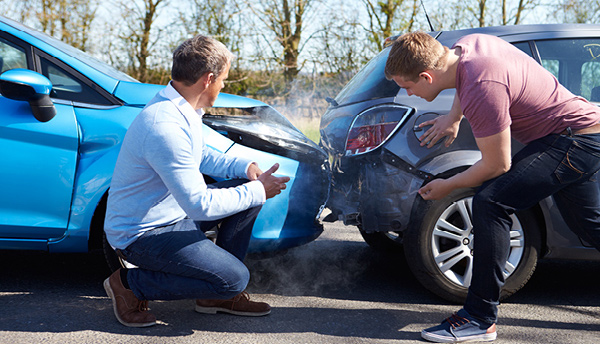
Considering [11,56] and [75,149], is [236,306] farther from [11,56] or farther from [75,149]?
[11,56]

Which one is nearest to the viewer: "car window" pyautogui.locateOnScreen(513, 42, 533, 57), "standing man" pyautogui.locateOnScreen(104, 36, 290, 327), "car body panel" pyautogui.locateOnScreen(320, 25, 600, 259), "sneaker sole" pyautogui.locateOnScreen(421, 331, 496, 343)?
"standing man" pyautogui.locateOnScreen(104, 36, 290, 327)

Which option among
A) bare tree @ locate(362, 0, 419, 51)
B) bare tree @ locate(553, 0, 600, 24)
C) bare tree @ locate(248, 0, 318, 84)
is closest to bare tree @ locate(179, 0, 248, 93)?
bare tree @ locate(248, 0, 318, 84)

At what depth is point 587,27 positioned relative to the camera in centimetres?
333

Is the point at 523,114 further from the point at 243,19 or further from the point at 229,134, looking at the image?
the point at 243,19

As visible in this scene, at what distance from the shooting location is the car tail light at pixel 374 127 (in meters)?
3.12

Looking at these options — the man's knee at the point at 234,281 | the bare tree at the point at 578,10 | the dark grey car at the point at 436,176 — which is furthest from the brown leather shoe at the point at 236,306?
the bare tree at the point at 578,10

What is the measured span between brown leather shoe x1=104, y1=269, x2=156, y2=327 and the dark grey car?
1195 millimetres

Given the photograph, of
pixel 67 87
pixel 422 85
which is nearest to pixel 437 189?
pixel 422 85

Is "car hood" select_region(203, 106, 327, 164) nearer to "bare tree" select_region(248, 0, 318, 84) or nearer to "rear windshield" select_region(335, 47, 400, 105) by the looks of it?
"rear windshield" select_region(335, 47, 400, 105)

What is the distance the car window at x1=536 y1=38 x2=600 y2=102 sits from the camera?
10.7 feet

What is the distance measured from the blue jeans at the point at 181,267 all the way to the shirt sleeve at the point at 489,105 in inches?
49.7

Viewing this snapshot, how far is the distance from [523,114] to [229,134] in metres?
1.47

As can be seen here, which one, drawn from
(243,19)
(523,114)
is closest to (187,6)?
(243,19)

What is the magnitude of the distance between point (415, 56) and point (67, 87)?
180 centimetres
